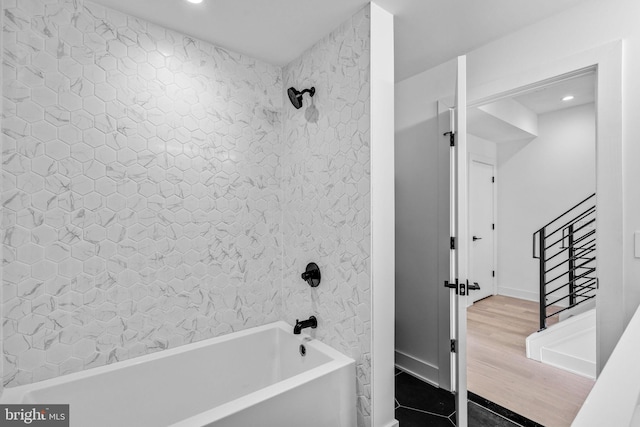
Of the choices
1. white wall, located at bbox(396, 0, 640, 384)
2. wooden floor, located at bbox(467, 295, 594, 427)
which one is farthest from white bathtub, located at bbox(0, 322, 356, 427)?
white wall, located at bbox(396, 0, 640, 384)

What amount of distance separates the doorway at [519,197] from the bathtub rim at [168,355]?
1.45 metres

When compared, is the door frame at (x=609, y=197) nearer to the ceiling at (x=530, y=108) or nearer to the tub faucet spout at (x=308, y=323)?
the tub faucet spout at (x=308, y=323)

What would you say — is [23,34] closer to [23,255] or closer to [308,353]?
[23,255]

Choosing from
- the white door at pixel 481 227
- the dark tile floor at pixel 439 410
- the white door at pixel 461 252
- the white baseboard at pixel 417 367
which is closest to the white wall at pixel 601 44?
the white door at pixel 461 252

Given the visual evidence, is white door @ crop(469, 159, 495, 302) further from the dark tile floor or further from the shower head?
the shower head

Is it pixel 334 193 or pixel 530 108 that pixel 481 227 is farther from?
pixel 334 193

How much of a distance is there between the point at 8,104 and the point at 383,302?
2.07 m

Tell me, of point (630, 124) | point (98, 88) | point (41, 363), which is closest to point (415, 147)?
point (630, 124)

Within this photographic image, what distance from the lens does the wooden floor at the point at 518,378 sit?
6.77ft

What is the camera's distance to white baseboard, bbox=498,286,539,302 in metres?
4.54

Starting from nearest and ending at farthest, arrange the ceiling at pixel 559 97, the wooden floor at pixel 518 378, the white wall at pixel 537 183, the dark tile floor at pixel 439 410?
the dark tile floor at pixel 439 410 → the wooden floor at pixel 518 378 → the ceiling at pixel 559 97 → the white wall at pixel 537 183

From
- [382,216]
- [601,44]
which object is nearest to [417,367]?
[382,216]

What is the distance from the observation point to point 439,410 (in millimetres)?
2072

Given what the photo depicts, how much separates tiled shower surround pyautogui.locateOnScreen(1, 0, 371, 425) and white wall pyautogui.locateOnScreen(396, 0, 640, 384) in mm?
996
